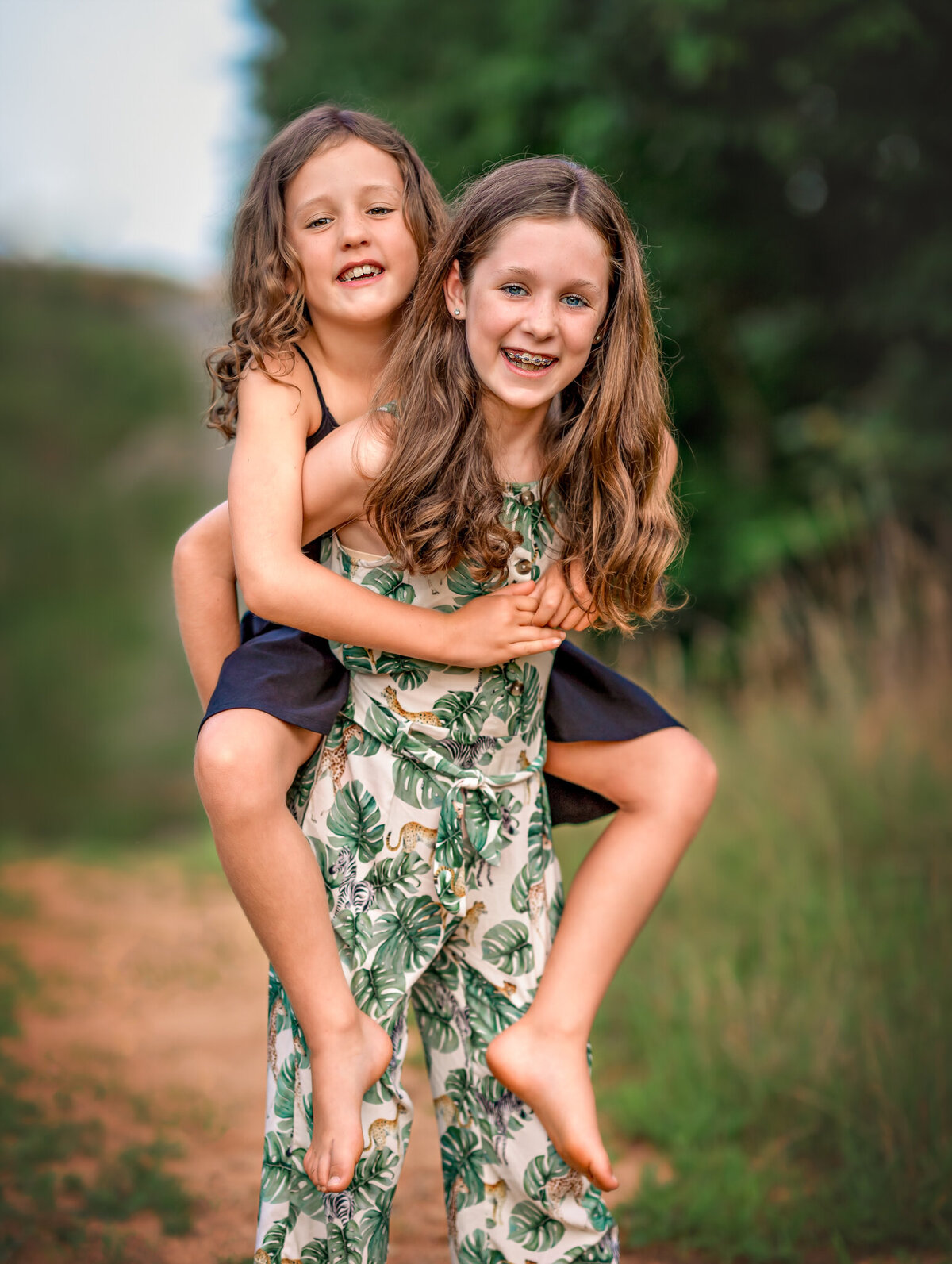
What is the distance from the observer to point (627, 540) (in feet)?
5.40

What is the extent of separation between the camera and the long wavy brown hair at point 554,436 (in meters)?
1.56

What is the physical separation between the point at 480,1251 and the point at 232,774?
34.7 inches

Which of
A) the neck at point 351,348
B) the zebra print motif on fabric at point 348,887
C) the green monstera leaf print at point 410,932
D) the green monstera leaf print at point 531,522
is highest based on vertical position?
the neck at point 351,348

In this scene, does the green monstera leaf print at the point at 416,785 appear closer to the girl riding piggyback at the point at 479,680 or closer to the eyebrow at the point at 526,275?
the girl riding piggyback at the point at 479,680

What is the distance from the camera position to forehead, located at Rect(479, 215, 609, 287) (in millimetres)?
1547

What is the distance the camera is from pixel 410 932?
5.55ft

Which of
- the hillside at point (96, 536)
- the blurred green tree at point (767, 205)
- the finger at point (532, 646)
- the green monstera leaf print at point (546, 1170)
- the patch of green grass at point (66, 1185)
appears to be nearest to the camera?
the finger at point (532, 646)

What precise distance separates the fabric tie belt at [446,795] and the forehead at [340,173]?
778mm

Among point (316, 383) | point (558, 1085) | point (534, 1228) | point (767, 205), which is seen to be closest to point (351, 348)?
point (316, 383)

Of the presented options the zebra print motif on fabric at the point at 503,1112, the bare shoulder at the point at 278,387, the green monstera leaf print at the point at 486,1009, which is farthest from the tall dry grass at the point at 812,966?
the bare shoulder at the point at 278,387

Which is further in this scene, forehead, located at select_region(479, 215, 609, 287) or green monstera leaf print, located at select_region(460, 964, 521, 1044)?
green monstera leaf print, located at select_region(460, 964, 521, 1044)

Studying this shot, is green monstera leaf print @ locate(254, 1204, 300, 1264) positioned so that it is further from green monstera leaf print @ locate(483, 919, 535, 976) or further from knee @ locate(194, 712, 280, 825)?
knee @ locate(194, 712, 280, 825)

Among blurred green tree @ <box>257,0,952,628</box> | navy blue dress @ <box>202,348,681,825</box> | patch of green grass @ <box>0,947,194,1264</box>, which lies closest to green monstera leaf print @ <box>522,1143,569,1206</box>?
navy blue dress @ <box>202,348,681,825</box>

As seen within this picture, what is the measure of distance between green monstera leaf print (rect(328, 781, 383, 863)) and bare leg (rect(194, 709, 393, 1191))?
0.28 ft
